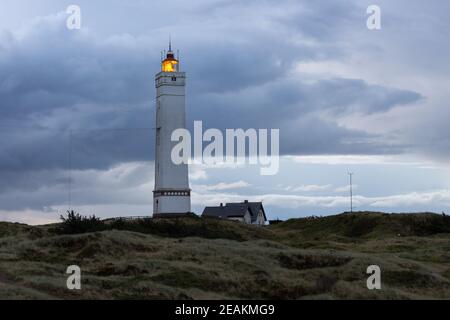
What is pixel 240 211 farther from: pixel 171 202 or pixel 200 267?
pixel 200 267

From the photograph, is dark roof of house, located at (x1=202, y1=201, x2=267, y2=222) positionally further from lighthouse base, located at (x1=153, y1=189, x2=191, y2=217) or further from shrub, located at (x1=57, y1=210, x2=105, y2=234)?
shrub, located at (x1=57, y1=210, x2=105, y2=234)

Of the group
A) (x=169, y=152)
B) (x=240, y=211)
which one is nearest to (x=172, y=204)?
(x=169, y=152)

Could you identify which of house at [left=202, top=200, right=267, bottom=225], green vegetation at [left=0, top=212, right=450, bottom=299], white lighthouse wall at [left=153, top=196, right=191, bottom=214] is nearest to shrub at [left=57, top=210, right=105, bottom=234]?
green vegetation at [left=0, top=212, right=450, bottom=299]

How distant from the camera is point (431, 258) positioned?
43156 millimetres

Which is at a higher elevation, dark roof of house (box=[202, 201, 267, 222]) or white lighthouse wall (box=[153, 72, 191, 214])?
white lighthouse wall (box=[153, 72, 191, 214])

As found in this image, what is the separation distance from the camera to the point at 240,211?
8594cm

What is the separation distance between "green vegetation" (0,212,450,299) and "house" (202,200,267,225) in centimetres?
3300

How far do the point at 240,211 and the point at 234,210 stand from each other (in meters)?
1.07

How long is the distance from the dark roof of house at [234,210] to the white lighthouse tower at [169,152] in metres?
22.3

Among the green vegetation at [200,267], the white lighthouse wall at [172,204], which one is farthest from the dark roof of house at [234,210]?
the green vegetation at [200,267]

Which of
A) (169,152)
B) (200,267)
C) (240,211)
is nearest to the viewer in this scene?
(200,267)

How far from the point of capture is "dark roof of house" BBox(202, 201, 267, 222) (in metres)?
85.9
